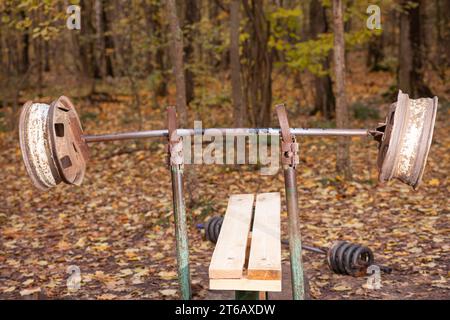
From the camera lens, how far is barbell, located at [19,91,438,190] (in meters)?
3.29

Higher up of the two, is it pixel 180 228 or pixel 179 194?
pixel 179 194

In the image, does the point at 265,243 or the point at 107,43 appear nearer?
the point at 265,243

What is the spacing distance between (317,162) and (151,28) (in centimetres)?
920

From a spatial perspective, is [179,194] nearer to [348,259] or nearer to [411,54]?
[348,259]

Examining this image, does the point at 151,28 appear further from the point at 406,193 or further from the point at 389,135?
the point at 389,135

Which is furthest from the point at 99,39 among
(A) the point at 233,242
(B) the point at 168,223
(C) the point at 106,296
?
(A) the point at 233,242

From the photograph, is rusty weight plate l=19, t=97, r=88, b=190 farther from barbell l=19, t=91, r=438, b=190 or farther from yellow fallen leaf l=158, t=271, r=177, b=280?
yellow fallen leaf l=158, t=271, r=177, b=280

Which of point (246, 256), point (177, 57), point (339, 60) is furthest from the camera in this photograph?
point (339, 60)

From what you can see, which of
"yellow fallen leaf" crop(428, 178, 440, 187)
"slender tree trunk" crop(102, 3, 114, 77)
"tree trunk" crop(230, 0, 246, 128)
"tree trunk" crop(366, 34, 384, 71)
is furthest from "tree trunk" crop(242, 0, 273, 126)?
"tree trunk" crop(366, 34, 384, 71)

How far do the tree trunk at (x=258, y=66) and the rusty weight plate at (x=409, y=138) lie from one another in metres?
7.56

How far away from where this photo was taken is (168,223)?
7938 mm

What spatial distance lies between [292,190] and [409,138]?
2.42 feet

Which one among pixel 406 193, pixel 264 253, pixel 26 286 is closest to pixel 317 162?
pixel 406 193

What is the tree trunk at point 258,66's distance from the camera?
1067 cm
